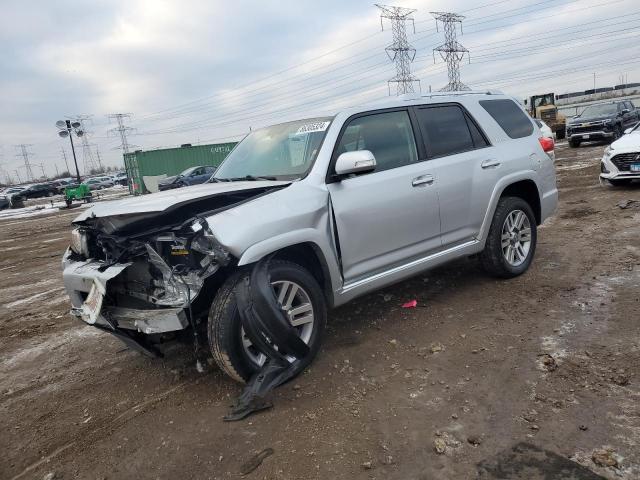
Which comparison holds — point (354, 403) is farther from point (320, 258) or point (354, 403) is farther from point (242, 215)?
point (242, 215)

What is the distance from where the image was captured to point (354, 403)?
3043 millimetres

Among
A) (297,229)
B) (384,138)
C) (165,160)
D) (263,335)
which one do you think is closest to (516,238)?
(384,138)

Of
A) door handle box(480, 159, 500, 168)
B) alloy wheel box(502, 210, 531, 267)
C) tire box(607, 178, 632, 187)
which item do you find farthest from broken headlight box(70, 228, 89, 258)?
tire box(607, 178, 632, 187)

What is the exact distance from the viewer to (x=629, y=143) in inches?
374

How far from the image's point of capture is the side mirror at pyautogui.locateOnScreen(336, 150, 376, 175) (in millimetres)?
3410

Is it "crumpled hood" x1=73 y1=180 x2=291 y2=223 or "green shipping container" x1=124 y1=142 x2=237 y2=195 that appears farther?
"green shipping container" x1=124 y1=142 x2=237 y2=195

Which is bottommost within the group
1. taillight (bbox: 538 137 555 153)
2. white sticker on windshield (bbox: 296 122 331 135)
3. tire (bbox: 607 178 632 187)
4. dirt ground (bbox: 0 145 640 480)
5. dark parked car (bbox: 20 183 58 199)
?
dirt ground (bbox: 0 145 640 480)

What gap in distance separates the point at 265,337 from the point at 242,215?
0.79 metres

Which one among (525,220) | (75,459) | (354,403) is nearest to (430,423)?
(354,403)

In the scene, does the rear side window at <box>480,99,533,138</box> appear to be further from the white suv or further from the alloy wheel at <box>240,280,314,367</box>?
the white suv

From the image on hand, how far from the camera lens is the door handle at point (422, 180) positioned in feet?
13.1

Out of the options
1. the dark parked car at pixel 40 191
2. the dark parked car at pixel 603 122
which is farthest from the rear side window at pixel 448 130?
the dark parked car at pixel 40 191

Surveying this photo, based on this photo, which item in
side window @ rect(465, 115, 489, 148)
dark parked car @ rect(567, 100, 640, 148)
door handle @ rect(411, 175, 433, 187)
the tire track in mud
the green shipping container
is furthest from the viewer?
the green shipping container

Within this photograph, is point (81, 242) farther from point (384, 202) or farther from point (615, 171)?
point (615, 171)
